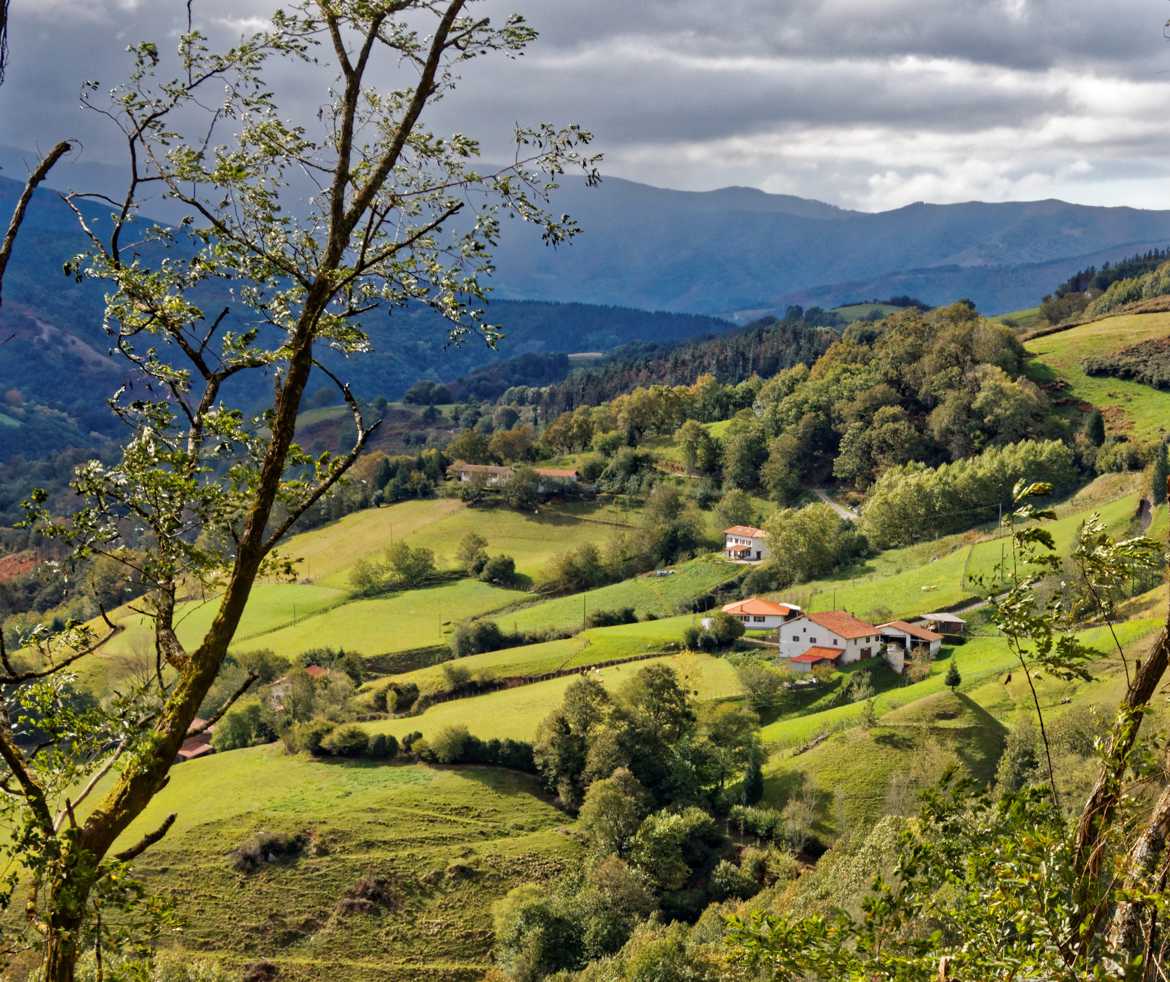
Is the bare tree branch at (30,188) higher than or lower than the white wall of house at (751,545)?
higher

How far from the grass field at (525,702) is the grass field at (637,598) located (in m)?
11.7

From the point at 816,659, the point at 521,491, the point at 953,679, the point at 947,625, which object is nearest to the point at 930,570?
the point at 947,625

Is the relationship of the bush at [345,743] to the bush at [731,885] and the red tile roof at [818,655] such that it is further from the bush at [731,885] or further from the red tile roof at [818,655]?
the red tile roof at [818,655]

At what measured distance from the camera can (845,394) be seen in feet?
351

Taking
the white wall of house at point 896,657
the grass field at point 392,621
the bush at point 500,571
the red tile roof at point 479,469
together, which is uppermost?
the red tile roof at point 479,469

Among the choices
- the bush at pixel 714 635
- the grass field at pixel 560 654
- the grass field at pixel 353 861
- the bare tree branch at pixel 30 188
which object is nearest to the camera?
the bare tree branch at pixel 30 188

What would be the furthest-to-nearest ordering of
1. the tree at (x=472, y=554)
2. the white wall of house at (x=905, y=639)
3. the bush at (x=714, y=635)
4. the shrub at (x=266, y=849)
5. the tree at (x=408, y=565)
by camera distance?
the tree at (x=472, y=554), the tree at (x=408, y=565), the bush at (x=714, y=635), the white wall of house at (x=905, y=639), the shrub at (x=266, y=849)

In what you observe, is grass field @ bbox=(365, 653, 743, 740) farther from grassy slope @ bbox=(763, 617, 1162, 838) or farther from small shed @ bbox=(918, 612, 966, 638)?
small shed @ bbox=(918, 612, 966, 638)

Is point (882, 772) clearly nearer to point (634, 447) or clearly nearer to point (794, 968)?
point (794, 968)

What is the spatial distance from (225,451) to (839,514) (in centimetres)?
8788

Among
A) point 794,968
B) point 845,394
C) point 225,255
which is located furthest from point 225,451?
point 845,394

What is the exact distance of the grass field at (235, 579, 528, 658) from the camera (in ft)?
230

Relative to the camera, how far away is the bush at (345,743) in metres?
49.0

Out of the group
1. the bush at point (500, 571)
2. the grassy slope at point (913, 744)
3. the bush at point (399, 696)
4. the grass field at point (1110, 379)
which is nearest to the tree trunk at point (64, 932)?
the grassy slope at point (913, 744)
